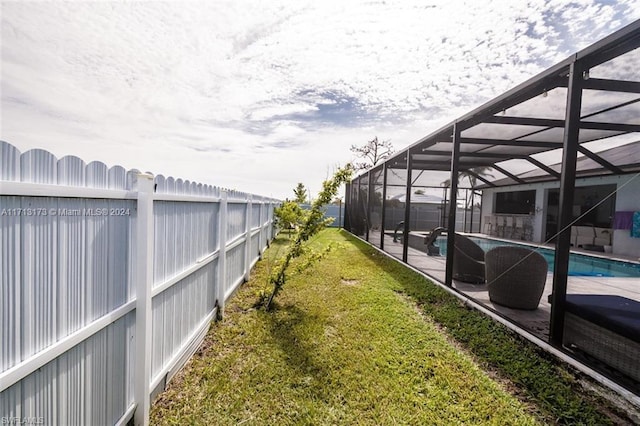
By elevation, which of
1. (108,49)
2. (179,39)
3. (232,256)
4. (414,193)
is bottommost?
(232,256)

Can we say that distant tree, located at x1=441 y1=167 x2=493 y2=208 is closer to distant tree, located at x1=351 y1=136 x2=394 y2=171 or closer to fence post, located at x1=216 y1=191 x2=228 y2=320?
fence post, located at x1=216 y1=191 x2=228 y2=320

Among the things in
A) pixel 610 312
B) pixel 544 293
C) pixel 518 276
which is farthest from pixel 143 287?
pixel 544 293

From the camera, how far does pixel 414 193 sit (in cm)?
1500

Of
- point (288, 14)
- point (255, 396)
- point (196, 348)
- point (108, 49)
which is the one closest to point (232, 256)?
point (196, 348)

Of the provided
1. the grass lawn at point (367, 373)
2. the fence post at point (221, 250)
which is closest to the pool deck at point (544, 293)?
the grass lawn at point (367, 373)

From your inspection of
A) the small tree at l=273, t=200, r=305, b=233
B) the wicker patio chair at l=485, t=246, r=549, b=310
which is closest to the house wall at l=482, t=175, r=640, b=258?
the wicker patio chair at l=485, t=246, r=549, b=310

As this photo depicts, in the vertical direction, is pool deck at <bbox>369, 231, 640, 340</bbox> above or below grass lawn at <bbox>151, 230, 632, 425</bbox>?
above

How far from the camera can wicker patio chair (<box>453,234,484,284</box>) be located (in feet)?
18.0

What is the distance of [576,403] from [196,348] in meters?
3.22

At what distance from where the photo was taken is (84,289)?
1.44 m

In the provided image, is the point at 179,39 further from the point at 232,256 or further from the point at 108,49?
the point at 232,256

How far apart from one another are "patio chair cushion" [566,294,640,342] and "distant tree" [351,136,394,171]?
2338 centimetres

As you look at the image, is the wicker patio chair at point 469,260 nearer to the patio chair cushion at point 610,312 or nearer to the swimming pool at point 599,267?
the patio chair cushion at point 610,312

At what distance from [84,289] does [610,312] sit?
4020 mm
